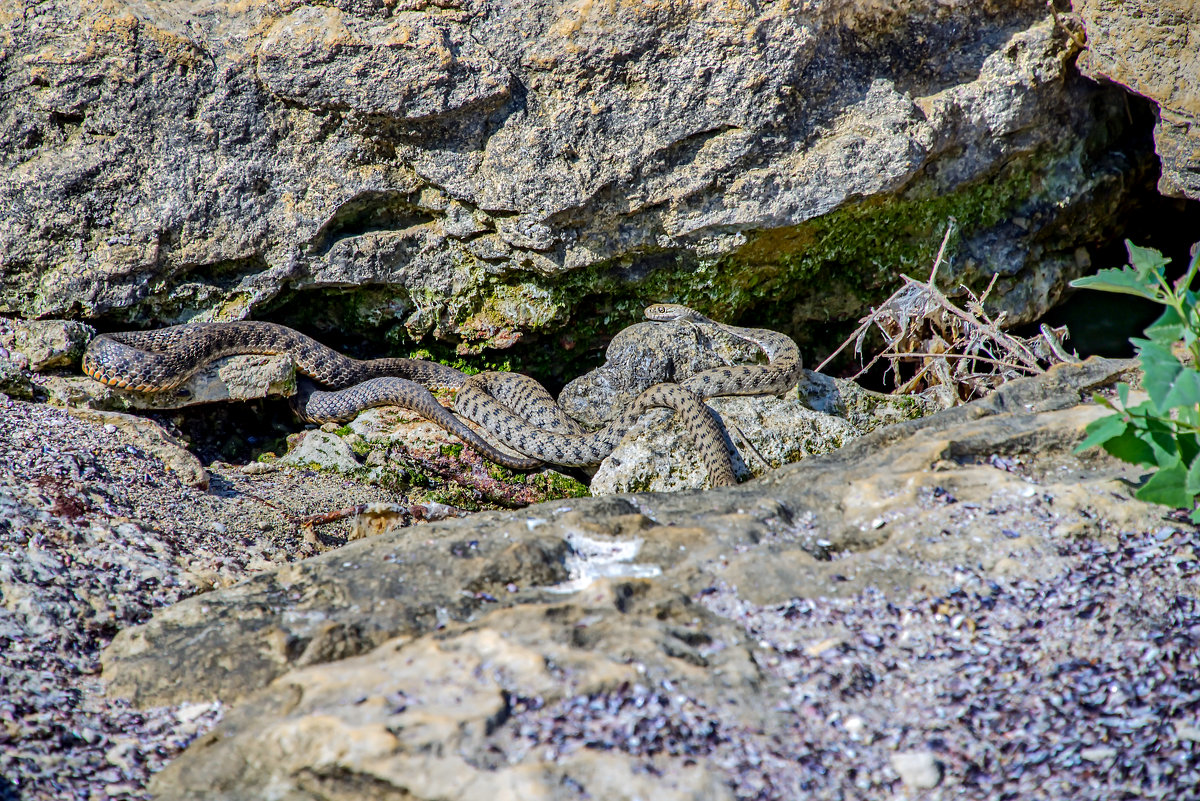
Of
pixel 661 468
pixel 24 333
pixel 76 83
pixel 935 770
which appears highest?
pixel 76 83

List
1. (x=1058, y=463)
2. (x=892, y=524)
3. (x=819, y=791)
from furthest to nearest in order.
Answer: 1. (x=1058, y=463)
2. (x=892, y=524)
3. (x=819, y=791)

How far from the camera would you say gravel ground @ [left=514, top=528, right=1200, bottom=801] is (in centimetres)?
217

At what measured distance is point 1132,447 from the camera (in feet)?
9.68

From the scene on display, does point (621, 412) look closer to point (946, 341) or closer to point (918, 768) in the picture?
point (946, 341)

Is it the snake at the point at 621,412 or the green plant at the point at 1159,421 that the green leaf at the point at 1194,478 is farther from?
the snake at the point at 621,412

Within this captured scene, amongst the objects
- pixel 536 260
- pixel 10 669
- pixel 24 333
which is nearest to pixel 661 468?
pixel 536 260

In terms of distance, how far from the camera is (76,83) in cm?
555

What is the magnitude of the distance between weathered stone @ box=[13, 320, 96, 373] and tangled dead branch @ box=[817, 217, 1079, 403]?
5346 mm

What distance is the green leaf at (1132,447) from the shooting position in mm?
2934

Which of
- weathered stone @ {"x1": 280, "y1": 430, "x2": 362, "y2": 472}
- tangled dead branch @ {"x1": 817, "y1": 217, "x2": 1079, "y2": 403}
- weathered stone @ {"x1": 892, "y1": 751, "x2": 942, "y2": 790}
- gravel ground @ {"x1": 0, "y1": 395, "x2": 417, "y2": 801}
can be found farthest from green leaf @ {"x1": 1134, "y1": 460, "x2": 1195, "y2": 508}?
weathered stone @ {"x1": 280, "y1": 430, "x2": 362, "y2": 472}

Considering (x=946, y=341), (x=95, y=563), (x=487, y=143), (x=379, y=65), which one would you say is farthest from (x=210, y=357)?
(x=946, y=341)

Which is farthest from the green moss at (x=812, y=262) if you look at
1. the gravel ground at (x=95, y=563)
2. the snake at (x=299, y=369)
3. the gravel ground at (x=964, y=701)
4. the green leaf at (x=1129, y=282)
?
the gravel ground at (x=964, y=701)

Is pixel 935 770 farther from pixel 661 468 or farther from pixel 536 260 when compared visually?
pixel 536 260

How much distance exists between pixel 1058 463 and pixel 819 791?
1942 millimetres
